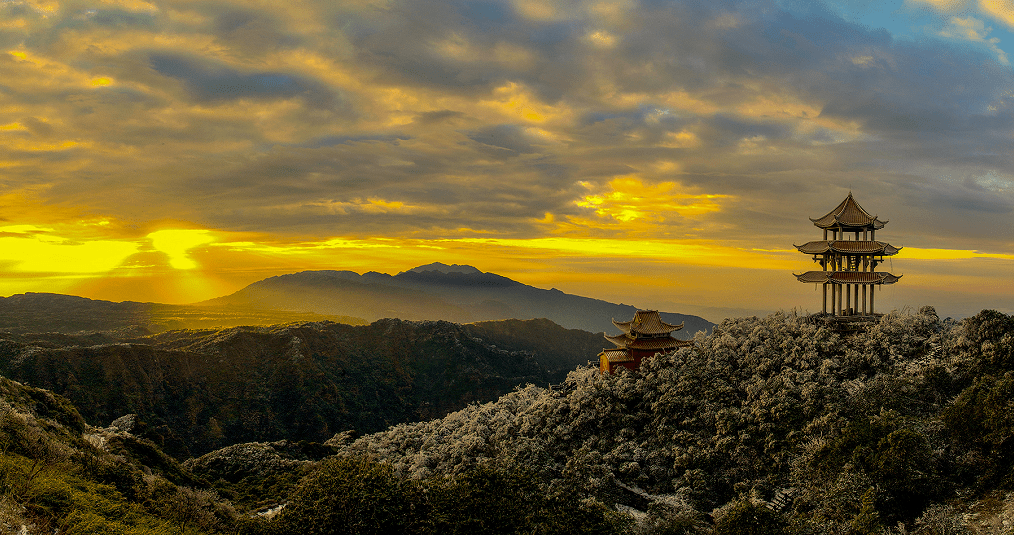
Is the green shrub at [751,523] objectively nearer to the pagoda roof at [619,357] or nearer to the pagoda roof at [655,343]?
the pagoda roof at [619,357]

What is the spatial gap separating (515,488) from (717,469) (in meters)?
15.6

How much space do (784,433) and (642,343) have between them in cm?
1865

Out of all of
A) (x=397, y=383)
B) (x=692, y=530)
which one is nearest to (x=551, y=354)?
(x=397, y=383)

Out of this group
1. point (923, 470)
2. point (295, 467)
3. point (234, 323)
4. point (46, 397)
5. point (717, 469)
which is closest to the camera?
point (923, 470)

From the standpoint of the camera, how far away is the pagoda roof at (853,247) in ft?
140

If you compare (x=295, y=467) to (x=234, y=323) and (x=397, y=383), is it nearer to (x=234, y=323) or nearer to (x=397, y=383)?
(x=397, y=383)

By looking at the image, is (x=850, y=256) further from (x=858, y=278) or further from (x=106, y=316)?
(x=106, y=316)

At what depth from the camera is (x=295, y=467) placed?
5241 cm

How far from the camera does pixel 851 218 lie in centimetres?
4344

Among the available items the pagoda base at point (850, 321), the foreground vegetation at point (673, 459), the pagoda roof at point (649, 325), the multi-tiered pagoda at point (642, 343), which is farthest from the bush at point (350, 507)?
the pagoda base at point (850, 321)

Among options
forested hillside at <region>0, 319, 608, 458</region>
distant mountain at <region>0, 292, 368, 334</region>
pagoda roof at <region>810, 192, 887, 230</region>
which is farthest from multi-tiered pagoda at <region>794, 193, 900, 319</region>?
distant mountain at <region>0, 292, 368, 334</region>

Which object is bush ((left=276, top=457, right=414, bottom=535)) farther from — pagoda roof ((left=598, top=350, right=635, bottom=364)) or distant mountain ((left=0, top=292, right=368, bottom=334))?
distant mountain ((left=0, top=292, right=368, bottom=334))

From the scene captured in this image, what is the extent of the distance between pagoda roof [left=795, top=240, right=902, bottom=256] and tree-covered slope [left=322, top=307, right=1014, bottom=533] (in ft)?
17.5

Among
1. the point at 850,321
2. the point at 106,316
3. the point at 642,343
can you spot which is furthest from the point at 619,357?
the point at 106,316
